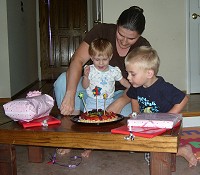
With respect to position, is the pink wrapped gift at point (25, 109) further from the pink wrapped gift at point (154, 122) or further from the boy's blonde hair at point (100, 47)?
the boy's blonde hair at point (100, 47)

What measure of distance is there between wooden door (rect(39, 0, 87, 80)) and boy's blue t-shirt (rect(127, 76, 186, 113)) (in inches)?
180

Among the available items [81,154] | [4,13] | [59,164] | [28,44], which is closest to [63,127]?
Answer: [59,164]

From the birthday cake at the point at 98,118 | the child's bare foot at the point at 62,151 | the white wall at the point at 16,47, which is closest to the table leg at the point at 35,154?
the child's bare foot at the point at 62,151

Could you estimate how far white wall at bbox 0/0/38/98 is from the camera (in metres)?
3.88

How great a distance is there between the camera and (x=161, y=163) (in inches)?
46.6

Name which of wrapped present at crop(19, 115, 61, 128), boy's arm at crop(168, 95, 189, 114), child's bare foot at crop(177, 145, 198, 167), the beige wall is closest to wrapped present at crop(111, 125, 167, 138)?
wrapped present at crop(19, 115, 61, 128)

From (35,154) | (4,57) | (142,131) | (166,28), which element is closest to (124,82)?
(35,154)

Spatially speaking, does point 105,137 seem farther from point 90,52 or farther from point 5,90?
point 5,90

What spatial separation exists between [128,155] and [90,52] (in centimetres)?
65

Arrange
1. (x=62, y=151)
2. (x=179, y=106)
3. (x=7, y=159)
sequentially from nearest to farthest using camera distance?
(x=7, y=159), (x=179, y=106), (x=62, y=151)

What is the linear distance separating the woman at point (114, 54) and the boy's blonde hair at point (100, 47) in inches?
2.5

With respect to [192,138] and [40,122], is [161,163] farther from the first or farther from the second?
[192,138]

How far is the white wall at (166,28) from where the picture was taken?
3.55m

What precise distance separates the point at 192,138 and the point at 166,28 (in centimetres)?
170
